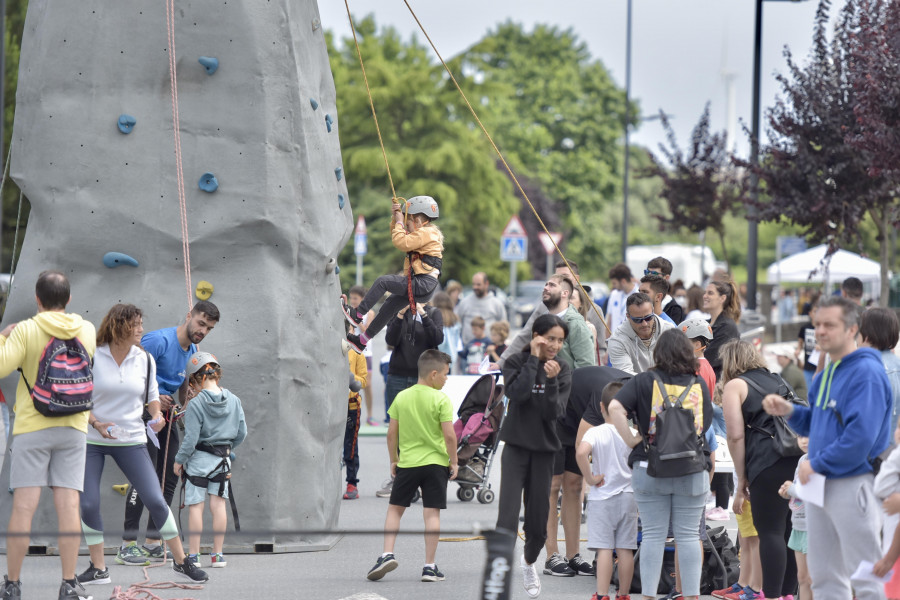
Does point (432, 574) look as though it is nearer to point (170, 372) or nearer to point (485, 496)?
point (170, 372)

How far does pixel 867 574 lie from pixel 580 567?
9.92ft

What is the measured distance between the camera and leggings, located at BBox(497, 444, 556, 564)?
752cm

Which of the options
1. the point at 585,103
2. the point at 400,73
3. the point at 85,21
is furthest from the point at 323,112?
the point at 585,103

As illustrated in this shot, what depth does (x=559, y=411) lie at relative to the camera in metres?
7.52

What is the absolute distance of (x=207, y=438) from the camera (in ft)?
25.7

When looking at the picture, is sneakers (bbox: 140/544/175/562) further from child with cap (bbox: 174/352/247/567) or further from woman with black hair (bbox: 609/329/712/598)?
woman with black hair (bbox: 609/329/712/598)

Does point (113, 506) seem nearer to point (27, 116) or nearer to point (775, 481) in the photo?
point (27, 116)

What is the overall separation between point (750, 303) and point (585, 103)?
42.3 m

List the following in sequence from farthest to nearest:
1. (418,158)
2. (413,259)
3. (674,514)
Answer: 1. (418,158)
2. (413,259)
3. (674,514)

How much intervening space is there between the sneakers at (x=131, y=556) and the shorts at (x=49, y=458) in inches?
65.1

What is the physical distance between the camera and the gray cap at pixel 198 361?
787 cm

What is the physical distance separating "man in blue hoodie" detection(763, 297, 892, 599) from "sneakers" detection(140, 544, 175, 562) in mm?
2895

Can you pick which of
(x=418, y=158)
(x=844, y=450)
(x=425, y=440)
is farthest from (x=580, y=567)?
(x=418, y=158)

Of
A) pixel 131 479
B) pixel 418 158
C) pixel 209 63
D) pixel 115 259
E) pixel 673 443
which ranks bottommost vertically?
pixel 131 479
